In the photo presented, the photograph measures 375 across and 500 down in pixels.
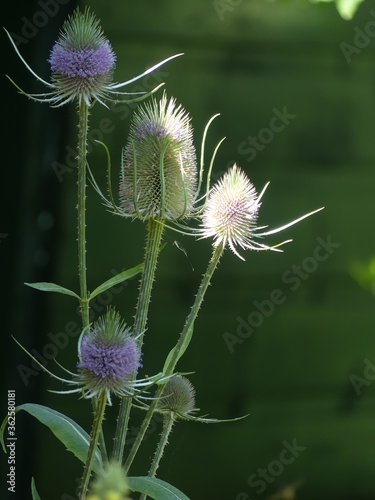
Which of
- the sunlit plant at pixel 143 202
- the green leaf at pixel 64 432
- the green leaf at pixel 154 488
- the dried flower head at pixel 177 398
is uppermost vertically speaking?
the sunlit plant at pixel 143 202

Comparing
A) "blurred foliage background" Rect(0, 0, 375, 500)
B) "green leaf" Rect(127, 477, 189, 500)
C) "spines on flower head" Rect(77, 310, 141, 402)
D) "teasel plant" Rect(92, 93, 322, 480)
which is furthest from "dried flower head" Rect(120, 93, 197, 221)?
"blurred foliage background" Rect(0, 0, 375, 500)

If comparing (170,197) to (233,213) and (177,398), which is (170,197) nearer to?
(233,213)

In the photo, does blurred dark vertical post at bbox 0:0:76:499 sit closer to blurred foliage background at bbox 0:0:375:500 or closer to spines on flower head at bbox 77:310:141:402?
blurred foliage background at bbox 0:0:375:500

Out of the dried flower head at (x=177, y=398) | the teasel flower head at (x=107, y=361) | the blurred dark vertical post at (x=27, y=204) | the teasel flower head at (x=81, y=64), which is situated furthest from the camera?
the blurred dark vertical post at (x=27, y=204)

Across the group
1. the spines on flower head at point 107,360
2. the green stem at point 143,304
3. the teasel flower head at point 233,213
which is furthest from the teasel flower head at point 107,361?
the teasel flower head at point 233,213

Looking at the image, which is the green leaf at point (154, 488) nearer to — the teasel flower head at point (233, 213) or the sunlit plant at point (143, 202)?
the sunlit plant at point (143, 202)

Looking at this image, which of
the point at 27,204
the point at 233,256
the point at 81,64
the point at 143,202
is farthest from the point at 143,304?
the point at 233,256
